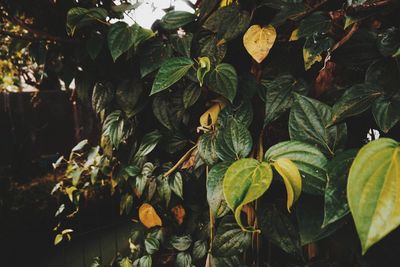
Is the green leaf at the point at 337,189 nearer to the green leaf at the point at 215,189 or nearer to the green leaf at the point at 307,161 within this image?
the green leaf at the point at 307,161

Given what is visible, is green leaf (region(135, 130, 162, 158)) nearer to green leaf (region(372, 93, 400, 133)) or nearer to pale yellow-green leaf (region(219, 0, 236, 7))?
pale yellow-green leaf (region(219, 0, 236, 7))

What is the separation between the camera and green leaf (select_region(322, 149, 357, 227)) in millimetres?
407

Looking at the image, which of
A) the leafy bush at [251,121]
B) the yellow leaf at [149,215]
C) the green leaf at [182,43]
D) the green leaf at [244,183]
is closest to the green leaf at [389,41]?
the leafy bush at [251,121]

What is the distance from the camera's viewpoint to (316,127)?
0.57 metres

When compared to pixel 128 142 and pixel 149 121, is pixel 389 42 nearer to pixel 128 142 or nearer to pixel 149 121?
pixel 149 121

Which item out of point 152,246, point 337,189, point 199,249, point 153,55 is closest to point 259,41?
point 153,55

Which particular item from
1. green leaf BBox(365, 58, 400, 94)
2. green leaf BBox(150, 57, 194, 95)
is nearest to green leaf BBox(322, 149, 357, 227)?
green leaf BBox(365, 58, 400, 94)

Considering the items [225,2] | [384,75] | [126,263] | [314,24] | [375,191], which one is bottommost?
[126,263]

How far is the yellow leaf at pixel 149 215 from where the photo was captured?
103 centimetres

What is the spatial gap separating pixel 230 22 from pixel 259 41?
0.10 meters

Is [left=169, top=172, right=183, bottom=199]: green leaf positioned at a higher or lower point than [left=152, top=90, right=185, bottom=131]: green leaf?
lower

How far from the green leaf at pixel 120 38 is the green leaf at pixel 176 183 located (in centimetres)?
40

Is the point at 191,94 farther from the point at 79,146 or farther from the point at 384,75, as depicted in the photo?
the point at 79,146

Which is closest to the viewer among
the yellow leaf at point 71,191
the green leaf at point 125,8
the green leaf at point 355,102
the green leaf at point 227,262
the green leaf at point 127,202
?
the green leaf at point 355,102
